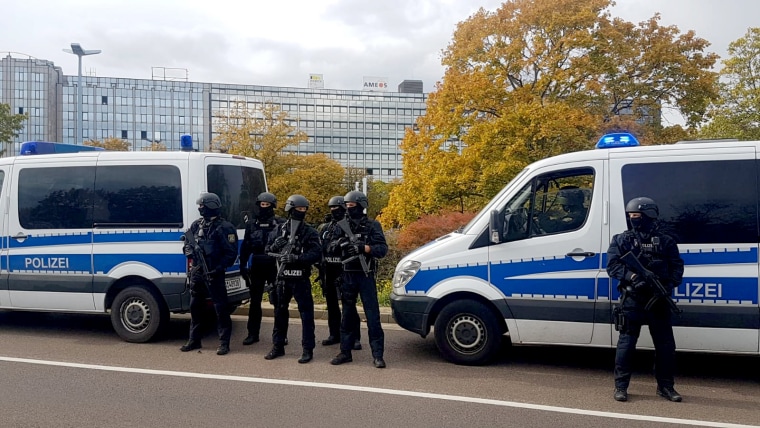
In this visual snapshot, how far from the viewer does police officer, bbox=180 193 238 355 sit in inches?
265

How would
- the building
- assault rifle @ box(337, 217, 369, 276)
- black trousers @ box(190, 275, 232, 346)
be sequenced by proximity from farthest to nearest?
the building
black trousers @ box(190, 275, 232, 346)
assault rifle @ box(337, 217, 369, 276)

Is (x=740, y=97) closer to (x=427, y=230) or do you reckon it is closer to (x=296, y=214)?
(x=427, y=230)

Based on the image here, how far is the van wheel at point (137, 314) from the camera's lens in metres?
7.23

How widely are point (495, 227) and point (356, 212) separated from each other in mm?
1468

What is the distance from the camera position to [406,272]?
21.4 feet

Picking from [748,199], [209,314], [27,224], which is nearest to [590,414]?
[748,199]

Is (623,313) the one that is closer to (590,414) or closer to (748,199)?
(590,414)

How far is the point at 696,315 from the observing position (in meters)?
5.67

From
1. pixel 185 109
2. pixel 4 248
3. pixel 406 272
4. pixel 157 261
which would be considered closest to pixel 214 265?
pixel 157 261

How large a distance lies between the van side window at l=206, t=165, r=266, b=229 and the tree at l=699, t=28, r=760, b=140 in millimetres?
25080

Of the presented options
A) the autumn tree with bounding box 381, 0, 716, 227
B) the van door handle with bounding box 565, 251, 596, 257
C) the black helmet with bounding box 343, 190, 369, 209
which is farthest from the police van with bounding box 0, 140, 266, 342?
the autumn tree with bounding box 381, 0, 716, 227

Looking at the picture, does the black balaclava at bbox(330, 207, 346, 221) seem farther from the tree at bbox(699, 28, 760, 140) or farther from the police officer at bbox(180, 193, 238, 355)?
the tree at bbox(699, 28, 760, 140)

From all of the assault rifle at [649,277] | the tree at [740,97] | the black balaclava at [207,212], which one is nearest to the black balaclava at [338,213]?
the black balaclava at [207,212]

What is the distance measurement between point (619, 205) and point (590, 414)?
205 centimetres
